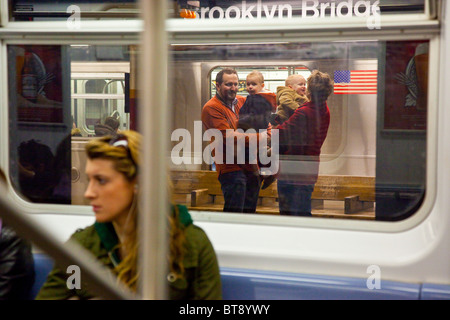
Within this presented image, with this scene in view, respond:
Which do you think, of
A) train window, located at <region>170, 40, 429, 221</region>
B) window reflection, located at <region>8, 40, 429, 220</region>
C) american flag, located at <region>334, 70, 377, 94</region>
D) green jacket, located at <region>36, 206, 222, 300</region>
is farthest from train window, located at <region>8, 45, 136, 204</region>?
american flag, located at <region>334, 70, 377, 94</region>

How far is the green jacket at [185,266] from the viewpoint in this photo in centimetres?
188

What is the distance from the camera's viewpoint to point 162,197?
1.21m

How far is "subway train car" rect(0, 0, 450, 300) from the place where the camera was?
224 cm

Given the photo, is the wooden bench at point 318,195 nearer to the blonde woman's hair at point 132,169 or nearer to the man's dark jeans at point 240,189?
the man's dark jeans at point 240,189

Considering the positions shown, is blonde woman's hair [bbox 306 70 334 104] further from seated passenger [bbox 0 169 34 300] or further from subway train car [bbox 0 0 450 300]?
seated passenger [bbox 0 169 34 300]

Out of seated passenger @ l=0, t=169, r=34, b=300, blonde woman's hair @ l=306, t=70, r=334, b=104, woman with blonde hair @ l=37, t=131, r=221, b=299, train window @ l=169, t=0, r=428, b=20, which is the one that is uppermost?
train window @ l=169, t=0, r=428, b=20

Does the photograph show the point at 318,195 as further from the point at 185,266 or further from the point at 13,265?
the point at 13,265

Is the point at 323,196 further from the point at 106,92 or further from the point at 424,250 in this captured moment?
the point at 106,92

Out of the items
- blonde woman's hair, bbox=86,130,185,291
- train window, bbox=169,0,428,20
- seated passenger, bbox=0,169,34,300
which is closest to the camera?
blonde woman's hair, bbox=86,130,185,291

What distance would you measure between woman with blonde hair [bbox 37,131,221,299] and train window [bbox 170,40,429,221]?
729 millimetres

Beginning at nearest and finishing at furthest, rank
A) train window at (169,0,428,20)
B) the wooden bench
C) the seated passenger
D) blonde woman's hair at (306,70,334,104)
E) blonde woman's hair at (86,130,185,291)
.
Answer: blonde woman's hair at (86,130,185,291)
the seated passenger
train window at (169,0,428,20)
the wooden bench
blonde woman's hair at (306,70,334,104)

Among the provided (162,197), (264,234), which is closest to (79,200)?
(264,234)

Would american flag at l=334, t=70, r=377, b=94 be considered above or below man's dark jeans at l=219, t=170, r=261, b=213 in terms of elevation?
above

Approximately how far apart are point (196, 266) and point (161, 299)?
2.24 ft
